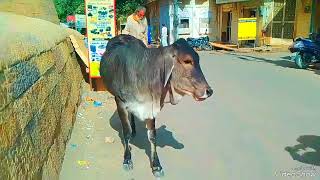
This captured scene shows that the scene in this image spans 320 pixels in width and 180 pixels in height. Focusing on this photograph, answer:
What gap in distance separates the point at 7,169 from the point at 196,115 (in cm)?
474

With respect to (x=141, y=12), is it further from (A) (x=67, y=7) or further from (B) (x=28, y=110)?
(A) (x=67, y=7)

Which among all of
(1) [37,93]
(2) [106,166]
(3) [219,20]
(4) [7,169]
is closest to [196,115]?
(2) [106,166]

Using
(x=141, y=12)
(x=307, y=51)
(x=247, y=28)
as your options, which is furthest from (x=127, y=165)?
(x=247, y=28)

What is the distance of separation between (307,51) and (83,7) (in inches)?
1067

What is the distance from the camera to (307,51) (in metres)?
12.2

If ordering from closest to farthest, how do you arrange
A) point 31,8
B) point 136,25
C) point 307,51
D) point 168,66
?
point 168,66, point 136,25, point 31,8, point 307,51

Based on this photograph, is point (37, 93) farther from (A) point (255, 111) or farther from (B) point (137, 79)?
(A) point (255, 111)

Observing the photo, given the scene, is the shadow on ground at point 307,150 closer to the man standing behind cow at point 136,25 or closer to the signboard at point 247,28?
the man standing behind cow at point 136,25

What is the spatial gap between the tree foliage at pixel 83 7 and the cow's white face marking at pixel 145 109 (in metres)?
27.9

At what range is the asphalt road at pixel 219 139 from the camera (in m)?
4.32

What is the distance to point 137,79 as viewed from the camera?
13.6 ft

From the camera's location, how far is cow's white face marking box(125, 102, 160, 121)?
162 inches

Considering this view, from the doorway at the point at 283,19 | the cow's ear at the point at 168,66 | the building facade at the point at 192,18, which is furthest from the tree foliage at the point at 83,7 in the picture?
the cow's ear at the point at 168,66

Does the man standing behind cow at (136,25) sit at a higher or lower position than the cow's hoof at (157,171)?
higher
